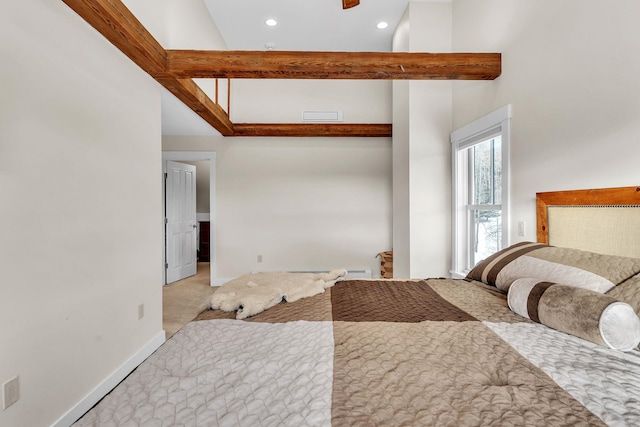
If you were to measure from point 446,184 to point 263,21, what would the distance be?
9.11ft

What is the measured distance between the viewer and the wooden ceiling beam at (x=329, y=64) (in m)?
2.17

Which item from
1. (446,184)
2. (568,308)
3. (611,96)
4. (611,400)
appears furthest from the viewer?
(446,184)

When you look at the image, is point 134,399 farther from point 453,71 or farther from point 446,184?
point 446,184

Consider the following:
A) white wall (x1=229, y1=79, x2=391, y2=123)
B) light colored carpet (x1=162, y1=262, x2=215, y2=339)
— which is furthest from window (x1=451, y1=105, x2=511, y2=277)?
light colored carpet (x1=162, y1=262, x2=215, y2=339)

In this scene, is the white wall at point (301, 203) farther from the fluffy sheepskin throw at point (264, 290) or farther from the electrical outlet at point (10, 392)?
the electrical outlet at point (10, 392)

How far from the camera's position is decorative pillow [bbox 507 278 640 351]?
855 mm

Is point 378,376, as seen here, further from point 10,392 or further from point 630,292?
point 10,392

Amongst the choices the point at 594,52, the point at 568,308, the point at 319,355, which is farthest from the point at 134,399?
the point at 594,52

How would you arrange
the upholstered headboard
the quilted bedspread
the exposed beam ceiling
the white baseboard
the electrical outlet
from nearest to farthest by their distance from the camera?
1. the quilted bedspread
2. the electrical outlet
3. the upholstered headboard
4. the white baseboard
5. the exposed beam ceiling

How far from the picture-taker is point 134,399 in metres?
0.66

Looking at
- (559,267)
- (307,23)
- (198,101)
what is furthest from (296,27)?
(559,267)

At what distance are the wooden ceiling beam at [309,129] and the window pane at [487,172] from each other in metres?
1.84

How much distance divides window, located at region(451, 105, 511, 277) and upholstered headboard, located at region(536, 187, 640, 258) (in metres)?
0.38

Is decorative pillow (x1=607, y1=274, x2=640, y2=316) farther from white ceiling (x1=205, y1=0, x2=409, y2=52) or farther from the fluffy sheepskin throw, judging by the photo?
white ceiling (x1=205, y1=0, x2=409, y2=52)
